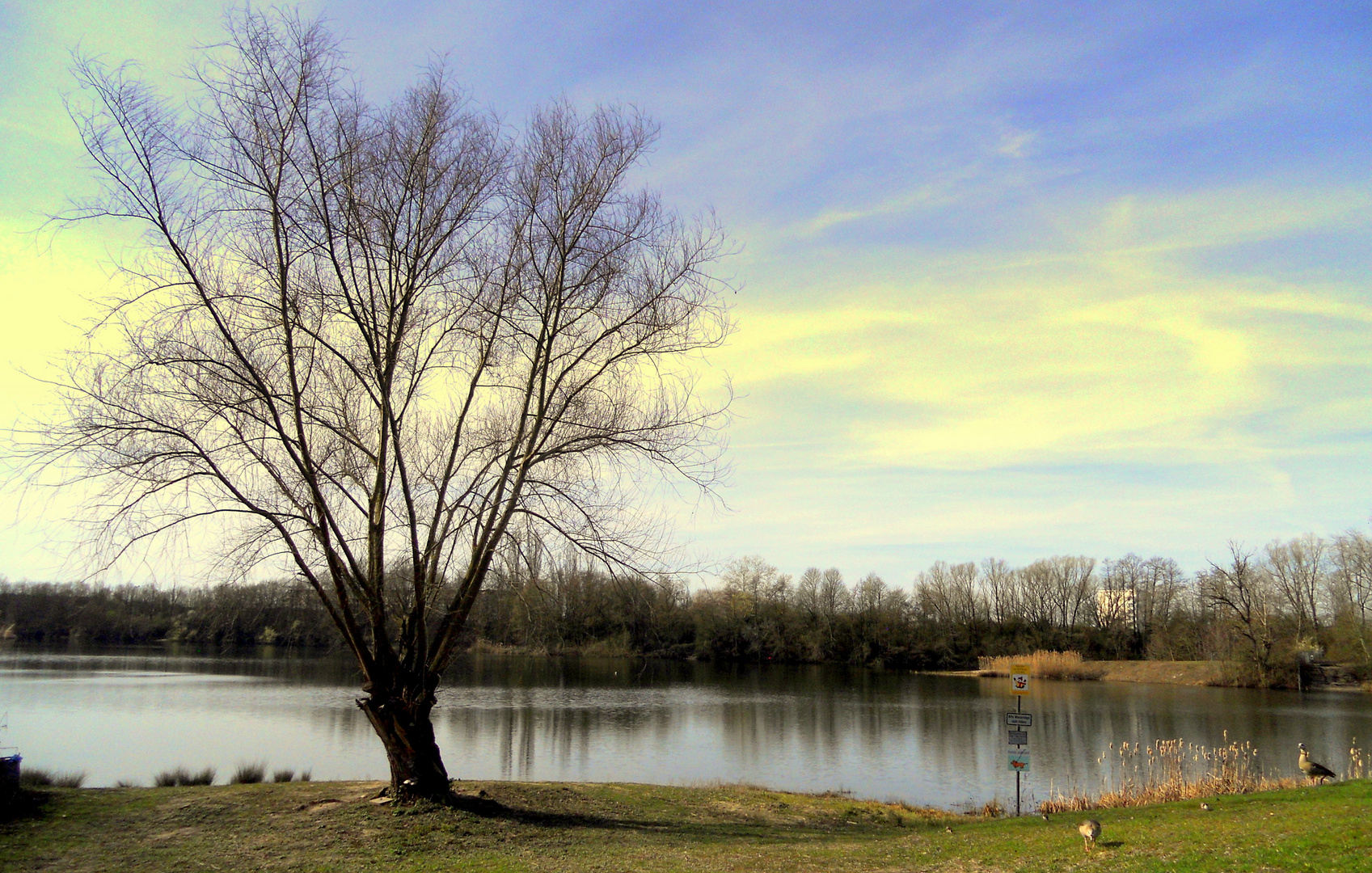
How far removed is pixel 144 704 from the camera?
28375 mm

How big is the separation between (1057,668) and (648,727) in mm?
43512

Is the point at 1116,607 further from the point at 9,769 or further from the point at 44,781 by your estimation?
the point at 9,769

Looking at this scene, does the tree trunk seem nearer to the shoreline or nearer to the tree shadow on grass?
the tree shadow on grass

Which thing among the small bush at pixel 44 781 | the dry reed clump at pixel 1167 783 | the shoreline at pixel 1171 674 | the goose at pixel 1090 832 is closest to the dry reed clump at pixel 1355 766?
the dry reed clump at pixel 1167 783

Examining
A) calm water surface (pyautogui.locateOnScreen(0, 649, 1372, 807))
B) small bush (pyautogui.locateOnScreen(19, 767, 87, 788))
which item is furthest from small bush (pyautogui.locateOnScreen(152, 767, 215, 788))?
calm water surface (pyautogui.locateOnScreen(0, 649, 1372, 807))

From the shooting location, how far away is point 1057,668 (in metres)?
58.9

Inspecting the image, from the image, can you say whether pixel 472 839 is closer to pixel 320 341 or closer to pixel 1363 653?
pixel 320 341

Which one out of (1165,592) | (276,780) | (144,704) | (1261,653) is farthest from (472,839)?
(1165,592)

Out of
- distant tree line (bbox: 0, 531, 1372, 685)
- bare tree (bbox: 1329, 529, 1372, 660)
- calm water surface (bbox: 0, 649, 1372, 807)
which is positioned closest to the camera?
calm water surface (bbox: 0, 649, 1372, 807)

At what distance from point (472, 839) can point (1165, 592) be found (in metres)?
84.6

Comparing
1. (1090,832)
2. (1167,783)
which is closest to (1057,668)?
(1167,783)

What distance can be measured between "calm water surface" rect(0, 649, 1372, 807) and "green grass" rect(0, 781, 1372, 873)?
6147 millimetres

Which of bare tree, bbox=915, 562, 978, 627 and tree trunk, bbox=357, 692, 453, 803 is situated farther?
bare tree, bbox=915, 562, 978, 627

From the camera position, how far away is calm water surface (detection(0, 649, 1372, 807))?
19.3 m
